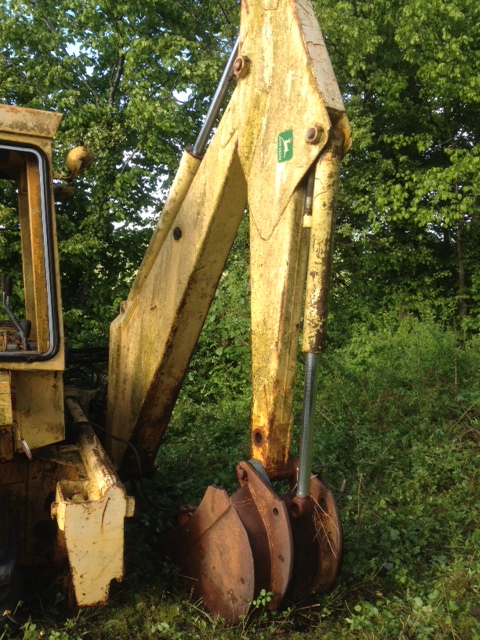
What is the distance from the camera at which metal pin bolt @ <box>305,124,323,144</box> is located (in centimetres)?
235

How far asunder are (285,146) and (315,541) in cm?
164

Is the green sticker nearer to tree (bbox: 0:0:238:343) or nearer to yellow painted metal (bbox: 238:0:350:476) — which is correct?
yellow painted metal (bbox: 238:0:350:476)

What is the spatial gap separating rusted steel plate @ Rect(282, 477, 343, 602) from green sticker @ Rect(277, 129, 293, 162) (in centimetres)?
135

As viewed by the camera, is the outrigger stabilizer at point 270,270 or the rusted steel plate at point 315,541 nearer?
the outrigger stabilizer at point 270,270

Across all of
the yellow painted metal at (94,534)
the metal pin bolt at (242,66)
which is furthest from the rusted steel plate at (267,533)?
the metal pin bolt at (242,66)

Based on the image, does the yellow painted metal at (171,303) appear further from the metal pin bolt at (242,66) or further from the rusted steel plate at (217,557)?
the rusted steel plate at (217,557)

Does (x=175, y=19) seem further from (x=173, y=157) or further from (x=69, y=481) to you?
(x=69, y=481)

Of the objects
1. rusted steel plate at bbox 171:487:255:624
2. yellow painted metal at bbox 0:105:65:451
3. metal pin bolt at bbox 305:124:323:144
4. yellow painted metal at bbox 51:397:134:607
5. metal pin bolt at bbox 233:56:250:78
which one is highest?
metal pin bolt at bbox 233:56:250:78

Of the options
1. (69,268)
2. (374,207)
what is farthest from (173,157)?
(374,207)

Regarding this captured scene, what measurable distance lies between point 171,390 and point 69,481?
35.9 inches

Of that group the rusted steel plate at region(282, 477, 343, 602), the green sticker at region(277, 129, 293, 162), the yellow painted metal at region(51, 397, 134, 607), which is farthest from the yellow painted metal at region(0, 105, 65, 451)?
the rusted steel plate at region(282, 477, 343, 602)

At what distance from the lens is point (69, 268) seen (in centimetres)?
955

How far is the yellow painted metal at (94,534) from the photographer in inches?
96.0

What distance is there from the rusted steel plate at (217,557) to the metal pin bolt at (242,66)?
1813 mm
